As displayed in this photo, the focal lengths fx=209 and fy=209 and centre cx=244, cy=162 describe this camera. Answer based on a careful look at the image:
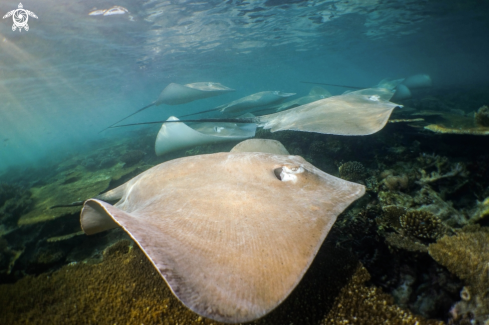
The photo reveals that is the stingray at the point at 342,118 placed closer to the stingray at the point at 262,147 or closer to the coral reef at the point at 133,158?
the stingray at the point at 262,147

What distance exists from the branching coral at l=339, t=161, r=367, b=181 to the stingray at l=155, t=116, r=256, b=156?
2557 mm

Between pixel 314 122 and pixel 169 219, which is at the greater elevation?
pixel 169 219

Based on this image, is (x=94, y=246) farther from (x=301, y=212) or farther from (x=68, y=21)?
(x=68, y=21)

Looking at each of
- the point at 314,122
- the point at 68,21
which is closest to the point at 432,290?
the point at 314,122

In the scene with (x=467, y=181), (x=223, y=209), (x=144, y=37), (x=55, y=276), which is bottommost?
(x=467, y=181)

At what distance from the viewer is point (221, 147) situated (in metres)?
6.96

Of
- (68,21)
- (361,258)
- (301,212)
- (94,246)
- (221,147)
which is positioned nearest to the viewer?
(301,212)

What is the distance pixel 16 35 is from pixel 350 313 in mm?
19226

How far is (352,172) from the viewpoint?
4270 mm

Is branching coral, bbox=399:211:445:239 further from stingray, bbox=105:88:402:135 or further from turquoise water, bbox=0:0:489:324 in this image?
stingray, bbox=105:88:402:135

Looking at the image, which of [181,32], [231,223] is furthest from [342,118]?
[181,32]

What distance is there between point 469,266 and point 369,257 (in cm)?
92

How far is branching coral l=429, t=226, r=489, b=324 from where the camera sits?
6.57ft

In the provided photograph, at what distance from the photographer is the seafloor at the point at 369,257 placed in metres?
2.17
